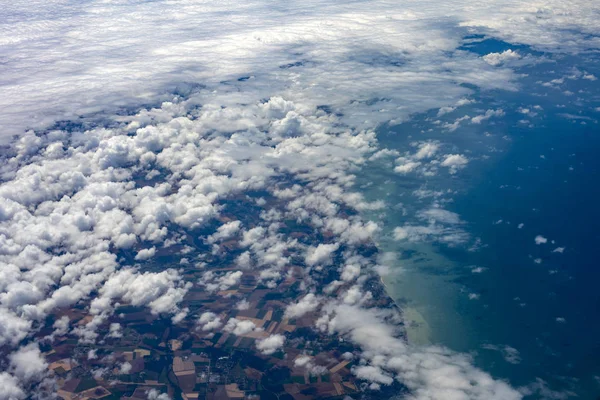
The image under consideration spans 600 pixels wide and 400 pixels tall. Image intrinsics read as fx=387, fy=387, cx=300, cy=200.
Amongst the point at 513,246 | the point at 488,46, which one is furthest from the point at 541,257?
the point at 488,46

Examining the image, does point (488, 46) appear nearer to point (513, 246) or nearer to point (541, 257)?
point (513, 246)

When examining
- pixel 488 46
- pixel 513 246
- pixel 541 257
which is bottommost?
pixel 541 257

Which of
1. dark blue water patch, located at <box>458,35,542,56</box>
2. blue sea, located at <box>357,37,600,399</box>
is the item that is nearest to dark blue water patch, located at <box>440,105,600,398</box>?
blue sea, located at <box>357,37,600,399</box>

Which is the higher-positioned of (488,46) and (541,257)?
(488,46)

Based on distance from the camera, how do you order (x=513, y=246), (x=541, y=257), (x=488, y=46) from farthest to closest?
1. (x=488, y=46)
2. (x=513, y=246)
3. (x=541, y=257)

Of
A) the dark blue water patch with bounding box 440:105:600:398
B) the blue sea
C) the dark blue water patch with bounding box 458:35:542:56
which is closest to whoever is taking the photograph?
the dark blue water patch with bounding box 440:105:600:398

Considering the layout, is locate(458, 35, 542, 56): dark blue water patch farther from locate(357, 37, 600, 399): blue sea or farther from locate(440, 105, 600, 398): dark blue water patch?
locate(440, 105, 600, 398): dark blue water patch

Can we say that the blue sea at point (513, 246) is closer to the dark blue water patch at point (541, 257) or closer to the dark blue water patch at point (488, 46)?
the dark blue water patch at point (541, 257)

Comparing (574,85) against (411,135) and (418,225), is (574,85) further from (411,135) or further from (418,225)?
(418,225)

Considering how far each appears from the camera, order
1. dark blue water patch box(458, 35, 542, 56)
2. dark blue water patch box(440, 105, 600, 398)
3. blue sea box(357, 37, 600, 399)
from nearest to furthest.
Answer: dark blue water patch box(440, 105, 600, 398)
blue sea box(357, 37, 600, 399)
dark blue water patch box(458, 35, 542, 56)

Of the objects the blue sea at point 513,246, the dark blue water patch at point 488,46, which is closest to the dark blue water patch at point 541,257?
the blue sea at point 513,246
